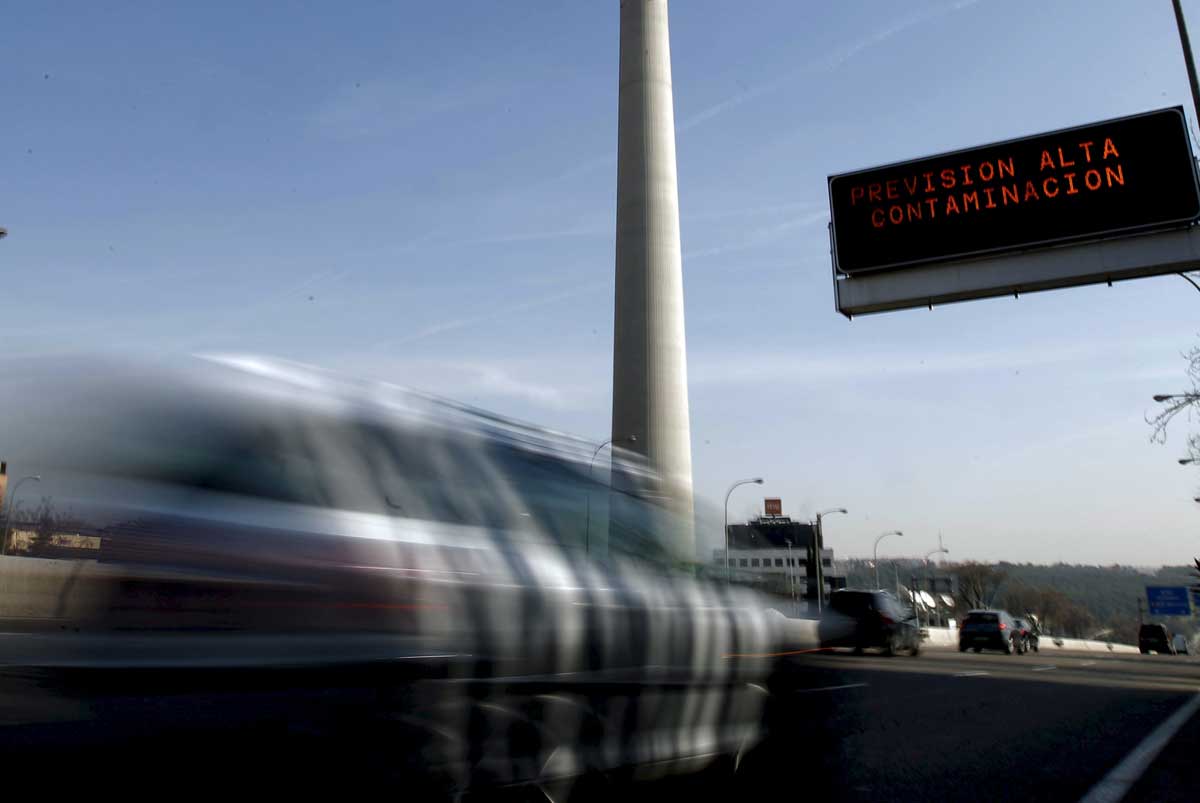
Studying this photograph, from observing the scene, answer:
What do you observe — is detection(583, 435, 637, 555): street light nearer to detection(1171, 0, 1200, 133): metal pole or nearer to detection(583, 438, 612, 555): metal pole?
detection(583, 438, 612, 555): metal pole

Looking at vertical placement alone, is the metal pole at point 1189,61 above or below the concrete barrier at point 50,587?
above

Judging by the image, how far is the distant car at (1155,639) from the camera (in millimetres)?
50003

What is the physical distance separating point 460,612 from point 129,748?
1521 mm

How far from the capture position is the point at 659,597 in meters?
5.21

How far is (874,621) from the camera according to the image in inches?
811

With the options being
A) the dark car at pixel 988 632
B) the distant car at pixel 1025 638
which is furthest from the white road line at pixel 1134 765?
the distant car at pixel 1025 638

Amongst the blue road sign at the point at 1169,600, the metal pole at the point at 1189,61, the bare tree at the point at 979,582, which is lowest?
the blue road sign at the point at 1169,600

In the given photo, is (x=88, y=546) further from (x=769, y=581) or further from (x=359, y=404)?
(x=769, y=581)

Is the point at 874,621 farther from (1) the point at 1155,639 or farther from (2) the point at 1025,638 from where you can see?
(1) the point at 1155,639

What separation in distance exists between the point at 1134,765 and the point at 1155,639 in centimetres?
5316

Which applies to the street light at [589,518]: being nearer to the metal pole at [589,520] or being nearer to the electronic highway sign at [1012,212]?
the metal pole at [589,520]

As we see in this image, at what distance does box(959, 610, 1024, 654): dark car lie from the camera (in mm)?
27578

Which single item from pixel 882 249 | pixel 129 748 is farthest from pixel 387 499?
pixel 882 249

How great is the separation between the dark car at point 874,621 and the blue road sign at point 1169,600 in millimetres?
58382
